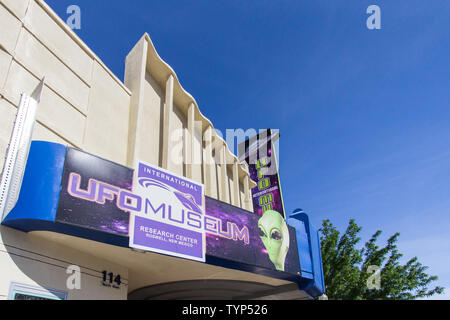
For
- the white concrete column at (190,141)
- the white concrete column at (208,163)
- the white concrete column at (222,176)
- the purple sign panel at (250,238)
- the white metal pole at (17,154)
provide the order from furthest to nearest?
1. the white concrete column at (222,176)
2. the white concrete column at (208,163)
3. the white concrete column at (190,141)
4. the purple sign panel at (250,238)
5. the white metal pole at (17,154)

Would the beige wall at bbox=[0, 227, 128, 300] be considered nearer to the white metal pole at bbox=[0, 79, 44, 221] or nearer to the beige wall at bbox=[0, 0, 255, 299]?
the beige wall at bbox=[0, 0, 255, 299]

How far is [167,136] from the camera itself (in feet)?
49.1

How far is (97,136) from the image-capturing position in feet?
38.8

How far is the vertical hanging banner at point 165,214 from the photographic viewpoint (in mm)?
9352

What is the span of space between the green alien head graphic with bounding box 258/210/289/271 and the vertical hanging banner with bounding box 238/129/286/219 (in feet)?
27.8

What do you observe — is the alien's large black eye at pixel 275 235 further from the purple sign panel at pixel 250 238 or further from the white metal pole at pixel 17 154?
the white metal pole at pixel 17 154

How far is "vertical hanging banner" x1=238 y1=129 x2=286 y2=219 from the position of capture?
2411 centimetres

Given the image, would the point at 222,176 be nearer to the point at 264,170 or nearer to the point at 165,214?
the point at 264,170

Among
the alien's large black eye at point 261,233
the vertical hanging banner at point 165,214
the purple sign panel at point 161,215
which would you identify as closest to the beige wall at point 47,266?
the purple sign panel at point 161,215

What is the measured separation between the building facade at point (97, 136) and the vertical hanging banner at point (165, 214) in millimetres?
701
